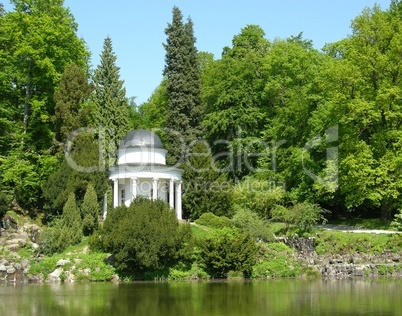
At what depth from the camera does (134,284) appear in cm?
3066

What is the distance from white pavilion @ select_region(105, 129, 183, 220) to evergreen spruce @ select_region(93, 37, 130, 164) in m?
5.74

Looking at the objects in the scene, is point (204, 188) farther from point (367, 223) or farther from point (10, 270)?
point (10, 270)

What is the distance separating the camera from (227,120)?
168ft

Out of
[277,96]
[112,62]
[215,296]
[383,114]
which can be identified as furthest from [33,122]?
[215,296]

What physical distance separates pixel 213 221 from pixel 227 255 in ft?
29.0

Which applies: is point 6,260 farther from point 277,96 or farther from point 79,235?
point 277,96

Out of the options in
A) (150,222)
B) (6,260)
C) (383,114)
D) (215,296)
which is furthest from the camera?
(383,114)

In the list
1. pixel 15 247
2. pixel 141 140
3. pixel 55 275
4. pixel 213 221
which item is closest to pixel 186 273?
pixel 55 275

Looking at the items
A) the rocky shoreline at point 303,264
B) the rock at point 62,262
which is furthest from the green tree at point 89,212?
the rock at point 62,262

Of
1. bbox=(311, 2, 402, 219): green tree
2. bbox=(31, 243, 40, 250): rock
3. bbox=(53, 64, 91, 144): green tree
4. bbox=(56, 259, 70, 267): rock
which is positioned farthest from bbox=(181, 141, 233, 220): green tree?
bbox=(56, 259, 70, 267): rock

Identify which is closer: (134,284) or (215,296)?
(215,296)

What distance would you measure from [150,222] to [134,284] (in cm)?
345

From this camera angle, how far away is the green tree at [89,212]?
38406 millimetres

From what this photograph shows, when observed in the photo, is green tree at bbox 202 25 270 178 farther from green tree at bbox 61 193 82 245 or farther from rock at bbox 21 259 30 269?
rock at bbox 21 259 30 269
